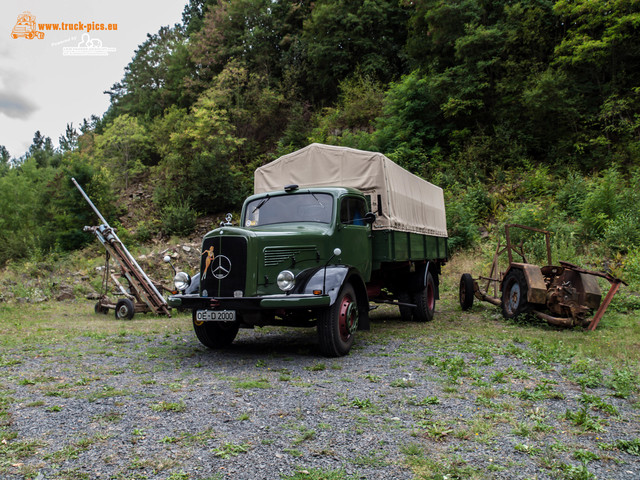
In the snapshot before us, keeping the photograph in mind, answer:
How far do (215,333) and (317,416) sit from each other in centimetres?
330

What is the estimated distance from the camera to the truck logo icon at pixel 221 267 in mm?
5817

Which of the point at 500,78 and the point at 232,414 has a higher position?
the point at 500,78

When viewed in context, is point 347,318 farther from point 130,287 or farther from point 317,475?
point 130,287

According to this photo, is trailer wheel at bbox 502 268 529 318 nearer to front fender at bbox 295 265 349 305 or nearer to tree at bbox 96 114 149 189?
front fender at bbox 295 265 349 305

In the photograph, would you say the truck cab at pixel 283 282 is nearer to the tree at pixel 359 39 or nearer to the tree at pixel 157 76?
the tree at pixel 359 39

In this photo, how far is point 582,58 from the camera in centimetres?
1767

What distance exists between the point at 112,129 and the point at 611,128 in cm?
3090

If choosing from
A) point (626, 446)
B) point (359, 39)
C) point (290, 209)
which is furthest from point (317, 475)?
point (359, 39)

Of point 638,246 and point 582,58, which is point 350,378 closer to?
point 638,246

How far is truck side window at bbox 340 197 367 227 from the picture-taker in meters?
7.04

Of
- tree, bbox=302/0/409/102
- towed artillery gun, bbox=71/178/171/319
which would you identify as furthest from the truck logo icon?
tree, bbox=302/0/409/102

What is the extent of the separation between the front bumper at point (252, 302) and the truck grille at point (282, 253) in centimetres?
60

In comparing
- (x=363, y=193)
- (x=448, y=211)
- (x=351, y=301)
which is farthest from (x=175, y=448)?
(x=448, y=211)

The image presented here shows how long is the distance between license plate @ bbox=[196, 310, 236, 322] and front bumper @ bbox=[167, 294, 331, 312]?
0.07 metres
